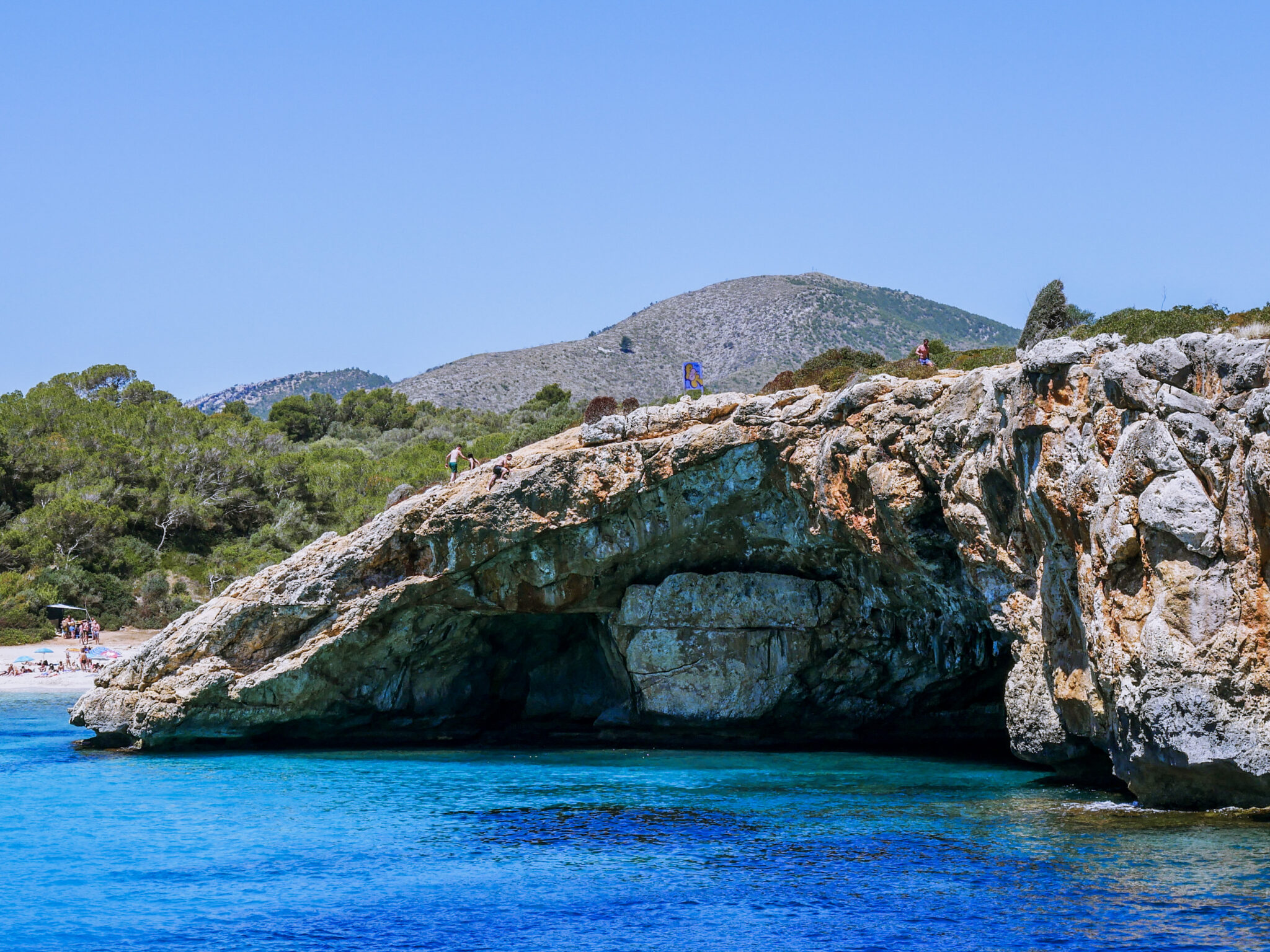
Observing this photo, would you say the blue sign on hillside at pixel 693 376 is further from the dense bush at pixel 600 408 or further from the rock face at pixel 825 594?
the rock face at pixel 825 594

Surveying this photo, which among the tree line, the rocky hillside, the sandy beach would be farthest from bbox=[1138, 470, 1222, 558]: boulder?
the rocky hillside

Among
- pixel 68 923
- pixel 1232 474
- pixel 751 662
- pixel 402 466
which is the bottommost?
pixel 68 923

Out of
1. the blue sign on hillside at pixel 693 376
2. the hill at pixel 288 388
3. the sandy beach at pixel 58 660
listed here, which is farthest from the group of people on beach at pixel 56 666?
the hill at pixel 288 388

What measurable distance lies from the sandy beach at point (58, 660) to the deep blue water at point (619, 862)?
18469mm

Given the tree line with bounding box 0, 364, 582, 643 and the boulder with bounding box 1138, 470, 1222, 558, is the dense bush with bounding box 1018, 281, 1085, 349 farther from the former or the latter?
the tree line with bounding box 0, 364, 582, 643

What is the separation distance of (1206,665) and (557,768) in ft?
43.1

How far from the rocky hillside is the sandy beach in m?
56.9

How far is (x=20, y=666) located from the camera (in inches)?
1649

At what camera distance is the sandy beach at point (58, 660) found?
4059 cm

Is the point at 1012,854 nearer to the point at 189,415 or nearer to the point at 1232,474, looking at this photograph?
the point at 1232,474

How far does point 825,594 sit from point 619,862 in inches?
479

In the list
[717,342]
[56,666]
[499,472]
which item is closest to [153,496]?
[56,666]

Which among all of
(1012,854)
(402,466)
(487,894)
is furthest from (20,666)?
(1012,854)

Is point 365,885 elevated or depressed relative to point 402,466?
depressed
